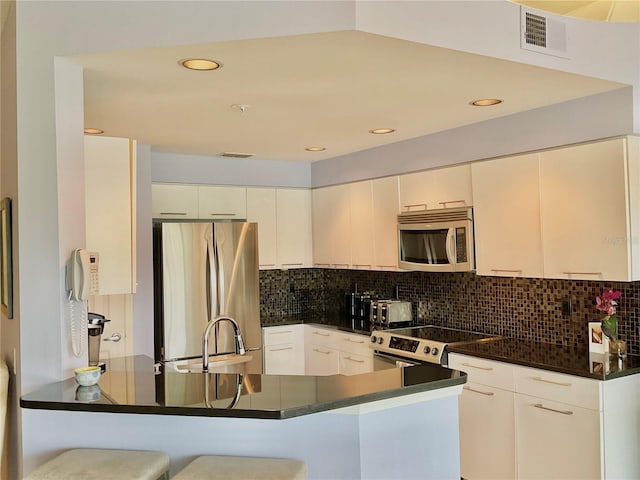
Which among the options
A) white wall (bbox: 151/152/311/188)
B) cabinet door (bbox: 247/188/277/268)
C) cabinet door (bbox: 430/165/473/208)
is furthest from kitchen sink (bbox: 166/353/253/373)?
cabinet door (bbox: 430/165/473/208)

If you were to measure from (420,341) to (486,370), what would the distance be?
0.63 m

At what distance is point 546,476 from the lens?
3.32 metres

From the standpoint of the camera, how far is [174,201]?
5188mm

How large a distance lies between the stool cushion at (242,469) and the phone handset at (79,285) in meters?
0.81

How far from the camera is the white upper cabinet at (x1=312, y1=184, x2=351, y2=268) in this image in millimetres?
5441

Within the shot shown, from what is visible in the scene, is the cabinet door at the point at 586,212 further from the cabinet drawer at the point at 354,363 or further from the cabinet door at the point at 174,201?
the cabinet door at the point at 174,201

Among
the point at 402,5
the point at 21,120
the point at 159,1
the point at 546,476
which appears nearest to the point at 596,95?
the point at 402,5

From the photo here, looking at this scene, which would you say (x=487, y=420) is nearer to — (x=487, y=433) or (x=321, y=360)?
(x=487, y=433)

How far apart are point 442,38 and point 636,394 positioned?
2.17 metres

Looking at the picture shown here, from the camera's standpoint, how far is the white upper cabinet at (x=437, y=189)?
4.21 m

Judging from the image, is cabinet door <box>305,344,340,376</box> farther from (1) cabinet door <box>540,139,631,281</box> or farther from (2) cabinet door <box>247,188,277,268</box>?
(1) cabinet door <box>540,139,631,281</box>

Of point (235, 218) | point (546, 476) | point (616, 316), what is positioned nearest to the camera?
point (546, 476)

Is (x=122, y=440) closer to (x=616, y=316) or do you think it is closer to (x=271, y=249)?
(x=616, y=316)

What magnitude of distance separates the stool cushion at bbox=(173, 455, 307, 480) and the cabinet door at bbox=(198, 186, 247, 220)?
3.38 m
